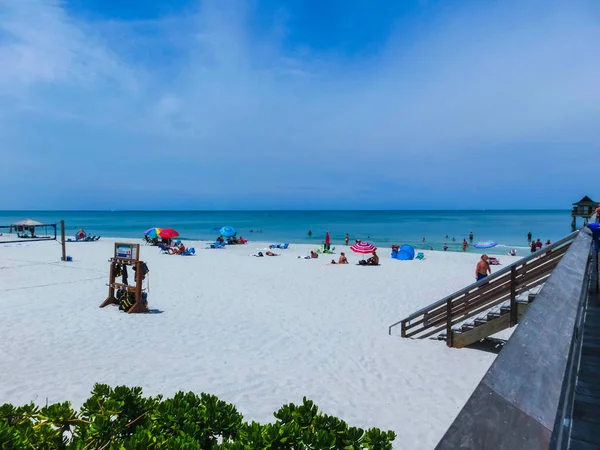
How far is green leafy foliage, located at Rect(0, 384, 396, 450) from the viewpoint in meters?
2.03

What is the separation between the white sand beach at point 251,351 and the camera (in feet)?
20.0

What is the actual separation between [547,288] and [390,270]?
19.2m

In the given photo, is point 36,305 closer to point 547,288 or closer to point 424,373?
point 424,373

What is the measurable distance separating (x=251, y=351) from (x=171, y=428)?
605 centimetres

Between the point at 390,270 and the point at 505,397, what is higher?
the point at 505,397

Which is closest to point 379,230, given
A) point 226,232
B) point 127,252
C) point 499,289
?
point 226,232

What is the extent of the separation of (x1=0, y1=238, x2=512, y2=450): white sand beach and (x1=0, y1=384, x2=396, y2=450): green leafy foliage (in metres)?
3.32

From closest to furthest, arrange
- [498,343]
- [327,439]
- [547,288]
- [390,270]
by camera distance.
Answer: [547,288]
[327,439]
[498,343]
[390,270]

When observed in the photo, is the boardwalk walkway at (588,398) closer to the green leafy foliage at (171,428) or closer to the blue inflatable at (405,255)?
the green leafy foliage at (171,428)

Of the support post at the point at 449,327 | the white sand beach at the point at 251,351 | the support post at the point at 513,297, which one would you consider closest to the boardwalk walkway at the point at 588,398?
the white sand beach at the point at 251,351

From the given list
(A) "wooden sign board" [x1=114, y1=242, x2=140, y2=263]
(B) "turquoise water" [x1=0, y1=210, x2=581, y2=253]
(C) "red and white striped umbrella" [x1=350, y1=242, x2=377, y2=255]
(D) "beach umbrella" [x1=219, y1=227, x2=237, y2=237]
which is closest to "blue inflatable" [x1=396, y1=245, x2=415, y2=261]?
(C) "red and white striped umbrella" [x1=350, y1=242, x2=377, y2=255]

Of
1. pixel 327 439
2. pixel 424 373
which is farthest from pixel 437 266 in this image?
pixel 327 439

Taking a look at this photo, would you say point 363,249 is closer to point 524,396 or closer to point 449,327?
point 449,327

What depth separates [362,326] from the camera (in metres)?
10.1
